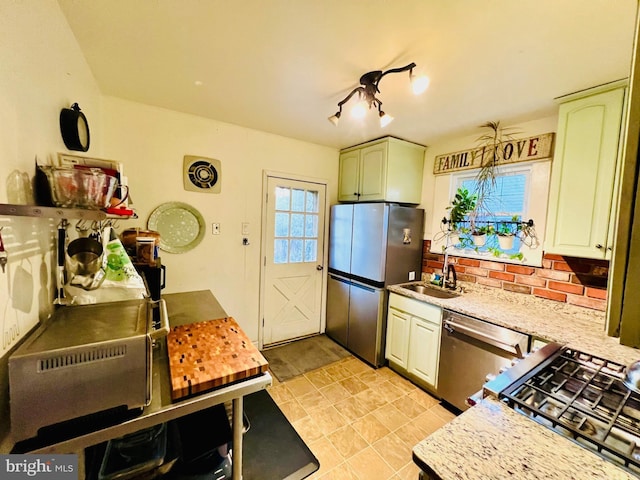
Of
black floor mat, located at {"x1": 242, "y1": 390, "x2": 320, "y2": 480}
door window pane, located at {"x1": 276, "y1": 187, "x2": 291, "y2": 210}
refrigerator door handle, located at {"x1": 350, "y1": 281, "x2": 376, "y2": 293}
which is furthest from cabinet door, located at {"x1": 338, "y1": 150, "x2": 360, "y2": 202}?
black floor mat, located at {"x1": 242, "y1": 390, "x2": 320, "y2": 480}

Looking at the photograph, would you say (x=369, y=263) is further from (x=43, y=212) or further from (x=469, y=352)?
(x=43, y=212)

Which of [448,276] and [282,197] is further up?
[282,197]

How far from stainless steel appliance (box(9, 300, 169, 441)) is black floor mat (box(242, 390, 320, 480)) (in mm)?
950

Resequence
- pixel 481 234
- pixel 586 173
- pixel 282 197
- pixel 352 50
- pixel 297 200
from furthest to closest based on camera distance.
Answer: pixel 297 200 < pixel 282 197 < pixel 481 234 < pixel 586 173 < pixel 352 50

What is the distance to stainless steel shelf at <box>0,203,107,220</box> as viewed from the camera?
0.63 meters

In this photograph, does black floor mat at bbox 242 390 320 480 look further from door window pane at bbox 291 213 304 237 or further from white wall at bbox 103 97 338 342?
door window pane at bbox 291 213 304 237

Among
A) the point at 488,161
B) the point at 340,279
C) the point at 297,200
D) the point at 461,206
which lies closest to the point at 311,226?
the point at 297,200

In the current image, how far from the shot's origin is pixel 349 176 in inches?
124

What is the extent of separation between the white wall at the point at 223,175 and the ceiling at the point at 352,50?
0.29 m

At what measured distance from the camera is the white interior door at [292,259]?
2.94 meters

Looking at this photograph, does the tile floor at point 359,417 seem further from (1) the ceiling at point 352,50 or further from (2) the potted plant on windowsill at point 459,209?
(1) the ceiling at point 352,50

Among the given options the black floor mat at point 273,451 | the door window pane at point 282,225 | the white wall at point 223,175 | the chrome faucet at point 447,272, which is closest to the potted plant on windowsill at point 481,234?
the chrome faucet at point 447,272

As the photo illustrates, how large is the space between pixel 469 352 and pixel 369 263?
1144 millimetres

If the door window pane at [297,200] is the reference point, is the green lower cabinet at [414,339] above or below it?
below
